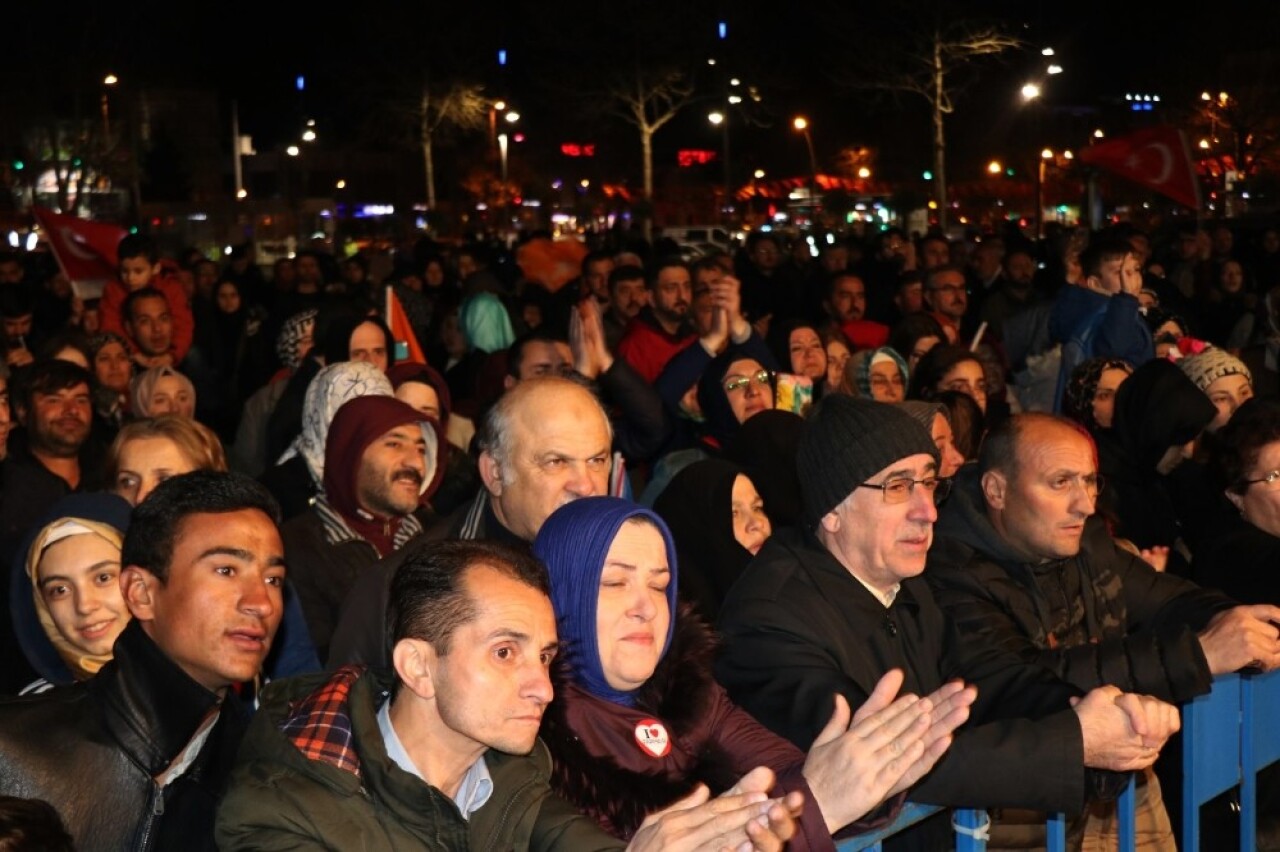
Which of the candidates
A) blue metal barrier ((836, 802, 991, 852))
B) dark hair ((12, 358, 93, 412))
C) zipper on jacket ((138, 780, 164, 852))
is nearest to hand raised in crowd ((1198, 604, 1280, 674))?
blue metal barrier ((836, 802, 991, 852))

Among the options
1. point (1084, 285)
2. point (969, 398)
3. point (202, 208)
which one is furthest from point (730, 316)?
point (202, 208)

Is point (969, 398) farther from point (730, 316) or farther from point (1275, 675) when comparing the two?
point (1275, 675)

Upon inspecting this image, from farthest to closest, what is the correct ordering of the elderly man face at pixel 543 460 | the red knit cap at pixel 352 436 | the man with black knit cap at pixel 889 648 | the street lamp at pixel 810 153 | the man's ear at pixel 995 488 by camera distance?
the street lamp at pixel 810 153
the red knit cap at pixel 352 436
the man's ear at pixel 995 488
the elderly man face at pixel 543 460
the man with black knit cap at pixel 889 648

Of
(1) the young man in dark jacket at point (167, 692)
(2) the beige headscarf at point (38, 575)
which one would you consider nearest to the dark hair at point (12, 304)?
(2) the beige headscarf at point (38, 575)

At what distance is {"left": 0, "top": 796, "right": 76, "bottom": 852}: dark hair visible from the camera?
8.74ft

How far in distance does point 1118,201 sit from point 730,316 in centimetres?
4542

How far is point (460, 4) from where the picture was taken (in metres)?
59.0

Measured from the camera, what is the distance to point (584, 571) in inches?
146

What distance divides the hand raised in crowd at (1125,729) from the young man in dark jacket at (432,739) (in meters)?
1.26

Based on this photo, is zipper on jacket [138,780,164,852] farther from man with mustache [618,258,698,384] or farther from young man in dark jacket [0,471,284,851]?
man with mustache [618,258,698,384]

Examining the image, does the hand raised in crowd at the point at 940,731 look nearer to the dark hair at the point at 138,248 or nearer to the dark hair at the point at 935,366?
the dark hair at the point at 935,366

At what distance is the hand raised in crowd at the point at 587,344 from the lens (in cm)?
754

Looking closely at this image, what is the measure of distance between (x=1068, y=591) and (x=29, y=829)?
3470mm

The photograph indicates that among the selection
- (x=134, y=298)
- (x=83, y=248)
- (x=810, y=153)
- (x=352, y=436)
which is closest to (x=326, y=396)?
(x=352, y=436)
